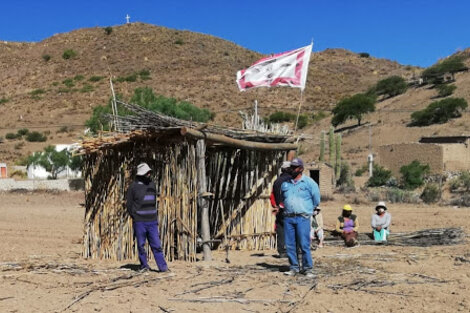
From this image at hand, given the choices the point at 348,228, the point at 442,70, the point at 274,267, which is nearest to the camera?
the point at 274,267

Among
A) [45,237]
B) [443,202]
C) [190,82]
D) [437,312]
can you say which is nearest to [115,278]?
→ [437,312]

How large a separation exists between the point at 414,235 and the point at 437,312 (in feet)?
18.8

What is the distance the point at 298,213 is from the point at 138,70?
5659 centimetres

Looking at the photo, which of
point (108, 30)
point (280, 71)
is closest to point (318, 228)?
point (280, 71)

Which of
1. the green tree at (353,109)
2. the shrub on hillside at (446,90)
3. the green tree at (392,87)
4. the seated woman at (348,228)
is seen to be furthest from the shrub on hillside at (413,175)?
the green tree at (392,87)

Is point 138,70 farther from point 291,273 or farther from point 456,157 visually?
point 291,273

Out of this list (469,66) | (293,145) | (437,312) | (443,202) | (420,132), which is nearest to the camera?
(437,312)

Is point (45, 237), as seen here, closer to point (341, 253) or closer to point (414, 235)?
point (341, 253)

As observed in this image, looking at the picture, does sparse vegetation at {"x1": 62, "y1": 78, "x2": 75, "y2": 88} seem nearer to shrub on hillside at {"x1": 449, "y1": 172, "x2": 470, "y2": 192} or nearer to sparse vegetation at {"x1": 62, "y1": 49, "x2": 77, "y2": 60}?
sparse vegetation at {"x1": 62, "y1": 49, "x2": 77, "y2": 60}

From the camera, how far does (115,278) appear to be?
7.09 m

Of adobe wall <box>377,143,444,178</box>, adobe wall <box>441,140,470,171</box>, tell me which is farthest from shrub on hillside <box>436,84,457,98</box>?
adobe wall <box>441,140,470,171</box>

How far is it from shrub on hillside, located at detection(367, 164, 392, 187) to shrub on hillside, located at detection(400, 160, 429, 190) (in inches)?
31.1

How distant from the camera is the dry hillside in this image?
52.2 metres

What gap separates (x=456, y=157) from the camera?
30.0 metres
